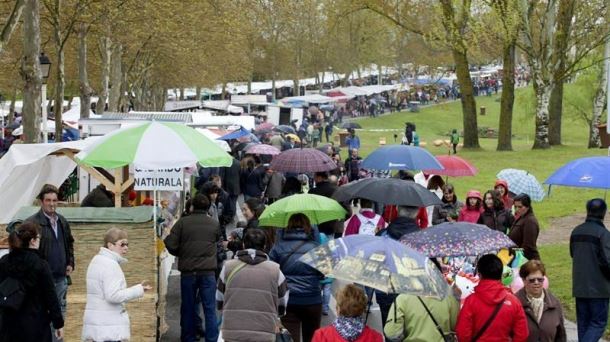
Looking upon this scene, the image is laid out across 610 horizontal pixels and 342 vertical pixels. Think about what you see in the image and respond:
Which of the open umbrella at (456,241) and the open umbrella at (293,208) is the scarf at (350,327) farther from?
the open umbrella at (293,208)

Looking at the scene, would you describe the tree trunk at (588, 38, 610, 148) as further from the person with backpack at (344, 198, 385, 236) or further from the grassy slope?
the person with backpack at (344, 198, 385, 236)

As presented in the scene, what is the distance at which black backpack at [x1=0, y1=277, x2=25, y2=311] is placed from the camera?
837 cm

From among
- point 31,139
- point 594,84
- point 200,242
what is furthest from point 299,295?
point 594,84

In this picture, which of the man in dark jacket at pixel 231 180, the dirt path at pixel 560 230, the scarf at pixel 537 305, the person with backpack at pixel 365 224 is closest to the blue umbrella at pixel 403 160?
the person with backpack at pixel 365 224

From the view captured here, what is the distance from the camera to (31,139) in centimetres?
2091

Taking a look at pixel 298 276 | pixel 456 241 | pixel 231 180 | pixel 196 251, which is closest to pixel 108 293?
pixel 298 276

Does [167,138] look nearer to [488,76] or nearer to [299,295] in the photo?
[299,295]

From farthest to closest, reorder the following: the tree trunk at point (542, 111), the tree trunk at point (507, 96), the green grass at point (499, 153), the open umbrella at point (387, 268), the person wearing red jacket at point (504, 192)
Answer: the tree trunk at point (507, 96) → the tree trunk at point (542, 111) → the green grass at point (499, 153) → the person wearing red jacket at point (504, 192) → the open umbrella at point (387, 268)

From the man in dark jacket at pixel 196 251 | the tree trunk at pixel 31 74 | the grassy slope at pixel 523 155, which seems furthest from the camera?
the tree trunk at pixel 31 74

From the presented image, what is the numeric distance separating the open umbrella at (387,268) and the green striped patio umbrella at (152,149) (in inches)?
141

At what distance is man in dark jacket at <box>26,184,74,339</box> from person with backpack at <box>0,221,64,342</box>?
1508mm

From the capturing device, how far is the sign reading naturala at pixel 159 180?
448 inches

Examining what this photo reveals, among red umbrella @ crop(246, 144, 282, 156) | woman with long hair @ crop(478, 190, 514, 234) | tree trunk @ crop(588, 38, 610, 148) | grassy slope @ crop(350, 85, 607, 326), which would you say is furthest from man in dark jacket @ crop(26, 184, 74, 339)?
tree trunk @ crop(588, 38, 610, 148)

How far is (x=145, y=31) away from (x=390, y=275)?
3194cm
